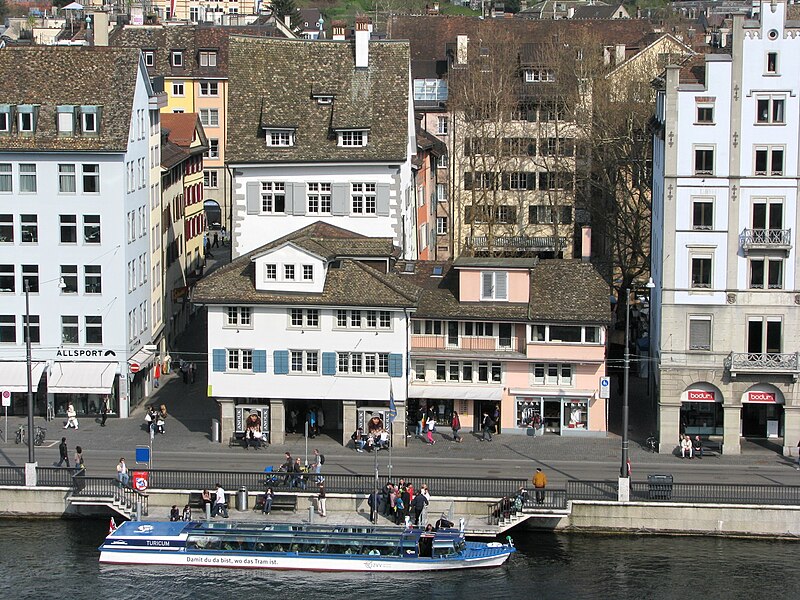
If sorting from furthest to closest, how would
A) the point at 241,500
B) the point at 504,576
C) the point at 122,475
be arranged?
the point at 122,475 → the point at 241,500 → the point at 504,576

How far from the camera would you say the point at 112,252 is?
299 ft

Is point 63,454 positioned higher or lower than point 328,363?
lower

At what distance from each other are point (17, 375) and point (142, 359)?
7573 millimetres

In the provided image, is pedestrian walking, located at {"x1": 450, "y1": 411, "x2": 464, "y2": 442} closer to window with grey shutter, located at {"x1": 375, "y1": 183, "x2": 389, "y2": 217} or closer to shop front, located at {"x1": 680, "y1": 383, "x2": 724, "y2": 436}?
shop front, located at {"x1": 680, "y1": 383, "x2": 724, "y2": 436}

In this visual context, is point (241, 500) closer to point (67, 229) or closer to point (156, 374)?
point (67, 229)

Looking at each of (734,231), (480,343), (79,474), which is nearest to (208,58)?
(480,343)

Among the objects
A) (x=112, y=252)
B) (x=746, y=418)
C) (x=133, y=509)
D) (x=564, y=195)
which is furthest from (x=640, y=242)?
(x=133, y=509)

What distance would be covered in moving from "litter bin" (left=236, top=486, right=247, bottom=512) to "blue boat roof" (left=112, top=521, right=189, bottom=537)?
307 cm

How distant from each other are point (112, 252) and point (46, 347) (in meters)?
6.38

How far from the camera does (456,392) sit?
280 feet

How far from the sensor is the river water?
6531cm

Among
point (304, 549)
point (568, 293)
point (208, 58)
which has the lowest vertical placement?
point (304, 549)

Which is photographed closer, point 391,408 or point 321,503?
point 321,503

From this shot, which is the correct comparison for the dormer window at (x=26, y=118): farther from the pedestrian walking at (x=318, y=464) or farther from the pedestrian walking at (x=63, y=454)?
the pedestrian walking at (x=318, y=464)
